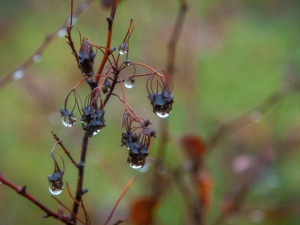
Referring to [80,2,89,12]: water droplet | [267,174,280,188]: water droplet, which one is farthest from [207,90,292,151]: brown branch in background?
[80,2,89,12]: water droplet

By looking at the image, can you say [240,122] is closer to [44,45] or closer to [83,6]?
[83,6]

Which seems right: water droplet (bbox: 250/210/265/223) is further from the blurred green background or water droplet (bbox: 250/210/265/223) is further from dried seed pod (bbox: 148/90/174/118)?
dried seed pod (bbox: 148/90/174/118)

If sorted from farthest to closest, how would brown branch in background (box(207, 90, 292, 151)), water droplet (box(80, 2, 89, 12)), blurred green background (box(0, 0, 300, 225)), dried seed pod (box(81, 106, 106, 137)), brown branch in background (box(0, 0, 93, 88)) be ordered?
1. blurred green background (box(0, 0, 300, 225))
2. brown branch in background (box(207, 90, 292, 151))
3. water droplet (box(80, 2, 89, 12))
4. brown branch in background (box(0, 0, 93, 88))
5. dried seed pod (box(81, 106, 106, 137))

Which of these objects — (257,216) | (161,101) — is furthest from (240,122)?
(161,101)

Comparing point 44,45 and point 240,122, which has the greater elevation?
point 240,122

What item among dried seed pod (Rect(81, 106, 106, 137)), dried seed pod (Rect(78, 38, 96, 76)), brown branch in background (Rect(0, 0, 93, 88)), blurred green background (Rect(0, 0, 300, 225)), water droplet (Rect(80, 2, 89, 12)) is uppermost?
blurred green background (Rect(0, 0, 300, 225))

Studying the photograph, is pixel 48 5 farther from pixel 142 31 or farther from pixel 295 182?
pixel 295 182

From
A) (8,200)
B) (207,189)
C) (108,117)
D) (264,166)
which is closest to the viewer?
(207,189)

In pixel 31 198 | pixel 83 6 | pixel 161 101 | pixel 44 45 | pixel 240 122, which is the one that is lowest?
pixel 31 198

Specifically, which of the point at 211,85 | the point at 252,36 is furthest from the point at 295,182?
the point at 252,36
